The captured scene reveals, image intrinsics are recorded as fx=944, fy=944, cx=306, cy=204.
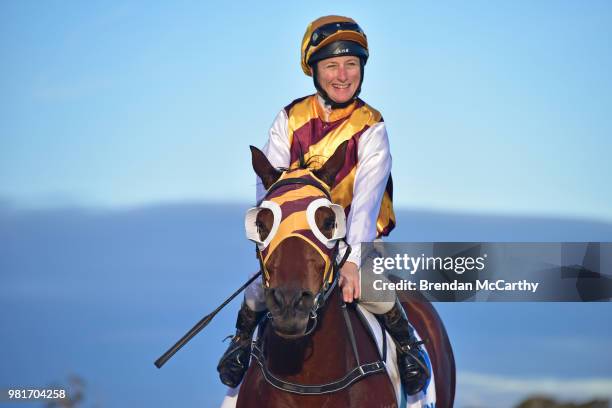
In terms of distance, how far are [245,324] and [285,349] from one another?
804 mm

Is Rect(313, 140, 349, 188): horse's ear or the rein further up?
Rect(313, 140, 349, 188): horse's ear

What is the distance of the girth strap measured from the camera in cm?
549

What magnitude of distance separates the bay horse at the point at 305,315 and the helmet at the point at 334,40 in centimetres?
129

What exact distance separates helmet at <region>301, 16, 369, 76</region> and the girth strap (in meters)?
Result: 2.22

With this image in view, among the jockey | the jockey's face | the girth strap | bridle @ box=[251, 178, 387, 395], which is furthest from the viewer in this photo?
the jockey's face

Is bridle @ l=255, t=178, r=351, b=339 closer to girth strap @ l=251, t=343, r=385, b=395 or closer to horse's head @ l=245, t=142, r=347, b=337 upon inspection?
horse's head @ l=245, t=142, r=347, b=337

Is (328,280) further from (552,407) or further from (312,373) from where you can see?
(552,407)

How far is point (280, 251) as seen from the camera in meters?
5.20

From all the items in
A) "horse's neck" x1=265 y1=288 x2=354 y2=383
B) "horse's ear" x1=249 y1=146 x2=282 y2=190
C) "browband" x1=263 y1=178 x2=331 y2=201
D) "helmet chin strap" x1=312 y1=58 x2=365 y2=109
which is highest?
"helmet chin strap" x1=312 y1=58 x2=365 y2=109

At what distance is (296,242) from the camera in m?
5.22

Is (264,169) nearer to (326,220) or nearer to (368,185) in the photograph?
(326,220)

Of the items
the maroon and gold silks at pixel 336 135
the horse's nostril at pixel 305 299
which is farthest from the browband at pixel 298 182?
the maroon and gold silks at pixel 336 135

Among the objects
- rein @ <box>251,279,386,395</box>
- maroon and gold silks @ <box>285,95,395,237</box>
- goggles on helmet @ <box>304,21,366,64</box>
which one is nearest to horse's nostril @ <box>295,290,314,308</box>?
rein @ <box>251,279,386,395</box>

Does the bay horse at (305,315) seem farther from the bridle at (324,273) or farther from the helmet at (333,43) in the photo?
the helmet at (333,43)
